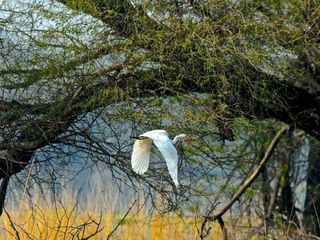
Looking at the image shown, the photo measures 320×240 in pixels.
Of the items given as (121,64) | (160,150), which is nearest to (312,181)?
(121,64)

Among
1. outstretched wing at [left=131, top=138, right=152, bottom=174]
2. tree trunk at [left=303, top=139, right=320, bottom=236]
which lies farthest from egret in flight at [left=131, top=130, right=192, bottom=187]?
tree trunk at [left=303, top=139, right=320, bottom=236]

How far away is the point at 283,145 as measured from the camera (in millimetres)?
11211

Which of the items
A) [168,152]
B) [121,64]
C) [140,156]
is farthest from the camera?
[121,64]

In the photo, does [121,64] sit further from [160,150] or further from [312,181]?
[312,181]

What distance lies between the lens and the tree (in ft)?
17.9

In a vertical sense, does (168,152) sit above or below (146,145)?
below

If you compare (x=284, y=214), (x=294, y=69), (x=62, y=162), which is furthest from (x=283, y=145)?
(x=62, y=162)

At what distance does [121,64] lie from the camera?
555 centimetres

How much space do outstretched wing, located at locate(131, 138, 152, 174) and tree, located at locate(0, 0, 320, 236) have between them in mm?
515

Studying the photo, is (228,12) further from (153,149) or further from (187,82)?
(153,149)

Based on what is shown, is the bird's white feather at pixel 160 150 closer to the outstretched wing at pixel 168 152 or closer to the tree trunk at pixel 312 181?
the outstretched wing at pixel 168 152

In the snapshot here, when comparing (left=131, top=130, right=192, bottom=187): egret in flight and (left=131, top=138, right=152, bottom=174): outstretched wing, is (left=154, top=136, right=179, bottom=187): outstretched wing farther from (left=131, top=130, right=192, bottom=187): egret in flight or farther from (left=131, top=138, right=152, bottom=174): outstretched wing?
(left=131, top=138, right=152, bottom=174): outstretched wing

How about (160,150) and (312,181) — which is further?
(312,181)

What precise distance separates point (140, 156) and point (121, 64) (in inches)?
30.3
